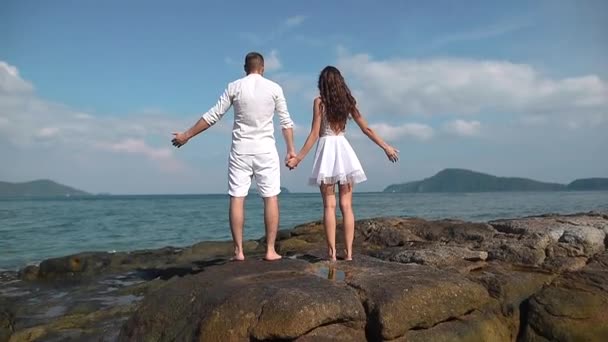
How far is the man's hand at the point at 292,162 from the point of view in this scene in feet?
22.1

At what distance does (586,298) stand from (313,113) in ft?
14.0

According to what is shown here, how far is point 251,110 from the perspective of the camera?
6473mm

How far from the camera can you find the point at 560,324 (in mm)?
5781

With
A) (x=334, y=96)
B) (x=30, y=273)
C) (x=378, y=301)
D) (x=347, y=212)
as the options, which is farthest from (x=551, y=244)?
(x=30, y=273)

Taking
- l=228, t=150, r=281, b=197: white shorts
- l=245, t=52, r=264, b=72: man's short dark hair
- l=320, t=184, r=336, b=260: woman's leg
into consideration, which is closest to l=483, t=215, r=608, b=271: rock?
l=320, t=184, r=336, b=260: woman's leg

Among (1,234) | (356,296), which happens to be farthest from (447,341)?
(1,234)

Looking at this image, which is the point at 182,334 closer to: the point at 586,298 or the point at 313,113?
the point at 313,113

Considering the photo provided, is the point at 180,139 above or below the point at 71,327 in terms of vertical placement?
above

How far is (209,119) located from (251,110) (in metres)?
0.61

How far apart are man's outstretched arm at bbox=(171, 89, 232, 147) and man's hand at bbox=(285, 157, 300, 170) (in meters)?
1.13

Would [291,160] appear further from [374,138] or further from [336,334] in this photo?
[336,334]

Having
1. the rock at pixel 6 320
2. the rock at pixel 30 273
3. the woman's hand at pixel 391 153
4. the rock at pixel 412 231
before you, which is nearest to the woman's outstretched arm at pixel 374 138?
the woman's hand at pixel 391 153

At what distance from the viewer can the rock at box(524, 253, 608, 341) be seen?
5758mm

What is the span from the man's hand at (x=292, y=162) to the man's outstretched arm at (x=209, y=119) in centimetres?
113
